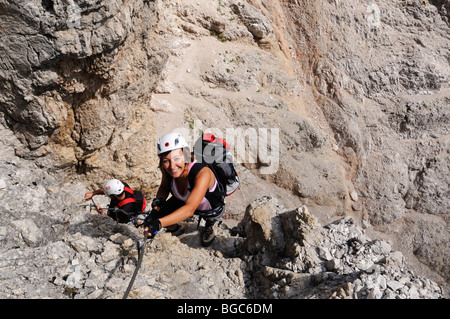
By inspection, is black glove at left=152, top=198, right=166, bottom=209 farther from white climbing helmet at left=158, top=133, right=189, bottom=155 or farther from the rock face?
white climbing helmet at left=158, top=133, right=189, bottom=155

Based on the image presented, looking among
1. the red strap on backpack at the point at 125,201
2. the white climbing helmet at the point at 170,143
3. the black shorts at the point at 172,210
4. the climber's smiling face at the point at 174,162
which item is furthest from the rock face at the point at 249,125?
the white climbing helmet at the point at 170,143

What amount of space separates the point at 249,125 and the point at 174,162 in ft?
38.2

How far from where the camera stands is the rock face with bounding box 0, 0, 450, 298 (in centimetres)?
527

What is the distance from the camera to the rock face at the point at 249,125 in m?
5.27

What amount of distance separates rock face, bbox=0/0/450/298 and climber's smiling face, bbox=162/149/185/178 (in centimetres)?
180

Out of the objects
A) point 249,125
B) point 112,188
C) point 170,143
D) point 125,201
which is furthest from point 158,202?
point 249,125

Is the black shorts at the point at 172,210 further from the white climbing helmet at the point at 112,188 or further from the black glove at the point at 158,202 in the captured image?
the white climbing helmet at the point at 112,188

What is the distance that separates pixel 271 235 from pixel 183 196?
2.30 meters

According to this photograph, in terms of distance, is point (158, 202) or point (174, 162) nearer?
point (174, 162)

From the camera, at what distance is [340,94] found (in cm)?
1944

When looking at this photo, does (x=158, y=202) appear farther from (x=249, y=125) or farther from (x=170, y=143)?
(x=249, y=125)

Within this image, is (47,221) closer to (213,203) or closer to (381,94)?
(213,203)

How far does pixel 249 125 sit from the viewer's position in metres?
15.9

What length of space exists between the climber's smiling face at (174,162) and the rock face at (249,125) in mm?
1798
